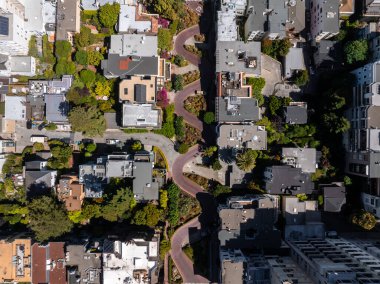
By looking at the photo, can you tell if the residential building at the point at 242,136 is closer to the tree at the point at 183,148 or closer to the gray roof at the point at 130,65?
the tree at the point at 183,148

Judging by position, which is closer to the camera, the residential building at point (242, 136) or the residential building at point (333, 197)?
the residential building at point (242, 136)

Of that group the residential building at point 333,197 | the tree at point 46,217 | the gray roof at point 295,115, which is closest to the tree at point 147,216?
the tree at point 46,217

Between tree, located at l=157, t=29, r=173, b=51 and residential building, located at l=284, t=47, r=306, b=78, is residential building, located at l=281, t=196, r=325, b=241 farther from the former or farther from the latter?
tree, located at l=157, t=29, r=173, b=51

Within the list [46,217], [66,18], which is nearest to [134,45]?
[66,18]

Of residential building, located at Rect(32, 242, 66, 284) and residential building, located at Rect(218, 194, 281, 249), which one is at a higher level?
residential building, located at Rect(218, 194, 281, 249)

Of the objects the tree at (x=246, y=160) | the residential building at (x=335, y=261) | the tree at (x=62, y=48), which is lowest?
the residential building at (x=335, y=261)

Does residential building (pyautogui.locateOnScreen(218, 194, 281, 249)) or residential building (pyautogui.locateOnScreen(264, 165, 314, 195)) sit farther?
residential building (pyautogui.locateOnScreen(264, 165, 314, 195))

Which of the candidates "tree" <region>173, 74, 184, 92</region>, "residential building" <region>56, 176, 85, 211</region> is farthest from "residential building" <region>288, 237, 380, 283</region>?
"residential building" <region>56, 176, 85, 211</region>
